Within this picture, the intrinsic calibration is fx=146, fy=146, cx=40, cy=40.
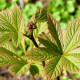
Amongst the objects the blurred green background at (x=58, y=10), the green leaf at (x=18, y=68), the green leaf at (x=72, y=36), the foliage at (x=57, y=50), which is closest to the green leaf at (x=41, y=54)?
the foliage at (x=57, y=50)

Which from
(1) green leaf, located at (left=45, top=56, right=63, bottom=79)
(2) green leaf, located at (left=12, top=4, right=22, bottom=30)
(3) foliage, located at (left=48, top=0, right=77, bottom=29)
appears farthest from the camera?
(3) foliage, located at (left=48, top=0, right=77, bottom=29)

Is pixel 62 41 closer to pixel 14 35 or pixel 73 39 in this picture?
pixel 73 39

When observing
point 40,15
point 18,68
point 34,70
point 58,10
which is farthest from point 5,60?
point 58,10

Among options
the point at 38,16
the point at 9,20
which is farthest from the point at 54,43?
the point at 9,20

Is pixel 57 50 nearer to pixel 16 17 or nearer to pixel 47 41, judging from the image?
pixel 47 41

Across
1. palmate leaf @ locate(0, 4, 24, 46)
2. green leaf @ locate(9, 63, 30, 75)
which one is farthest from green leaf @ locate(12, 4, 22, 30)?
green leaf @ locate(9, 63, 30, 75)

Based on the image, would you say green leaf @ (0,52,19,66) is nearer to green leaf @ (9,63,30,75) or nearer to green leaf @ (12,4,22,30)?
green leaf @ (9,63,30,75)
